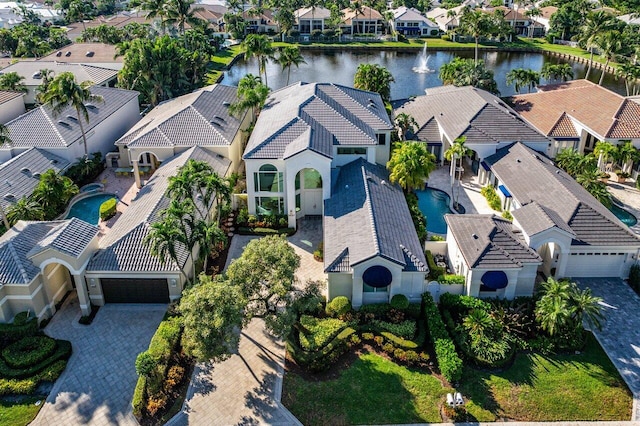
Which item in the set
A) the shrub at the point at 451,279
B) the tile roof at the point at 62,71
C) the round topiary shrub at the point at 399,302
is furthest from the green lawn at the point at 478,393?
the tile roof at the point at 62,71

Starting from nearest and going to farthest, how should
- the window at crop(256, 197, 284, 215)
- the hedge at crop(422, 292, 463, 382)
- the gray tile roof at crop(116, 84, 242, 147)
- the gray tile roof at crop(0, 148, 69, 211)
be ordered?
the hedge at crop(422, 292, 463, 382)
the gray tile roof at crop(0, 148, 69, 211)
the window at crop(256, 197, 284, 215)
the gray tile roof at crop(116, 84, 242, 147)

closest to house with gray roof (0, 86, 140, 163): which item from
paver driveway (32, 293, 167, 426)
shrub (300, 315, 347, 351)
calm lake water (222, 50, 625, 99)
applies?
paver driveway (32, 293, 167, 426)

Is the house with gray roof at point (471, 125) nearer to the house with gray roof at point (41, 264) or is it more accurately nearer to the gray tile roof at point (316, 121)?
the gray tile roof at point (316, 121)

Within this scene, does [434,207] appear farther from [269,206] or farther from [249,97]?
[249,97]

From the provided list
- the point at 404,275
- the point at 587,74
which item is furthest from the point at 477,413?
the point at 587,74

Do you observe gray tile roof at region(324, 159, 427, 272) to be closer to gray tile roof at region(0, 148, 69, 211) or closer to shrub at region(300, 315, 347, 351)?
shrub at region(300, 315, 347, 351)

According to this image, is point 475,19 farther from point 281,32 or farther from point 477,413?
point 477,413
